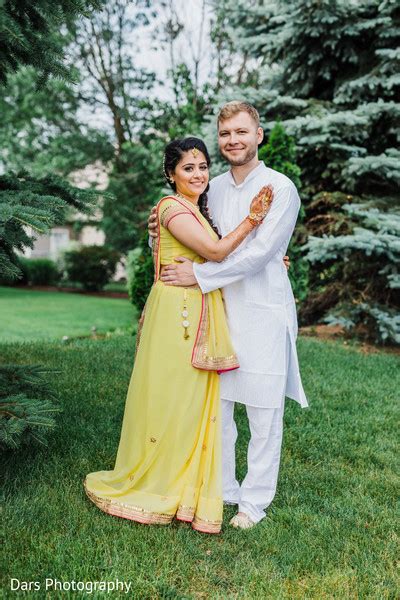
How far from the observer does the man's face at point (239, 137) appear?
2.89m

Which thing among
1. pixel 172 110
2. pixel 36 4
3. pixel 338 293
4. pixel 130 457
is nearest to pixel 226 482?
pixel 130 457

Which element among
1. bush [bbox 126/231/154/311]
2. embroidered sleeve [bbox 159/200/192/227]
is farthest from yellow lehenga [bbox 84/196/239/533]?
bush [bbox 126/231/154/311]

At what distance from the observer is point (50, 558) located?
2539 millimetres

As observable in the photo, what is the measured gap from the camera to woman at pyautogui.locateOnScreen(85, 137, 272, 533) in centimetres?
290

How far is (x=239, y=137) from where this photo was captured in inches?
115

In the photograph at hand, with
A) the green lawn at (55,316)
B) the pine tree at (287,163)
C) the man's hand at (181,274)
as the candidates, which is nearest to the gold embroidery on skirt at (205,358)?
the man's hand at (181,274)

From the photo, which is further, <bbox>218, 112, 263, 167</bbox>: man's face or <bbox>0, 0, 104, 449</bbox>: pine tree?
<bbox>218, 112, 263, 167</bbox>: man's face

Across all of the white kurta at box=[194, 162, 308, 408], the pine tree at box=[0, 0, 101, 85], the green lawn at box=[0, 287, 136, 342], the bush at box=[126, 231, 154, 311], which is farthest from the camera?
the green lawn at box=[0, 287, 136, 342]

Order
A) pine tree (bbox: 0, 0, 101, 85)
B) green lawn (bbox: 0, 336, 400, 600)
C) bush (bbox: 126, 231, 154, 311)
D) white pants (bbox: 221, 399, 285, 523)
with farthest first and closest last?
bush (bbox: 126, 231, 154, 311), pine tree (bbox: 0, 0, 101, 85), white pants (bbox: 221, 399, 285, 523), green lawn (bbox: 0, 336, 400, 600)

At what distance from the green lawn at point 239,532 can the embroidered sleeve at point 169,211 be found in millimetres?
1445

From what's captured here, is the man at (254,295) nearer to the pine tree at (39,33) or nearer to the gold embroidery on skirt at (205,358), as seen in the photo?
the gold embroidery on skirt at (205,358)

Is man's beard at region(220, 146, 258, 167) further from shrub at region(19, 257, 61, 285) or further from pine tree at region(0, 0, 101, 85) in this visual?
shrub at region(19, 257, 61, 285)

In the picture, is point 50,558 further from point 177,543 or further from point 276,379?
point 276,379

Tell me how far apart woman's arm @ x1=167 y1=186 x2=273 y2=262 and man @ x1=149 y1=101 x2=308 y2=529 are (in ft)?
0.19
